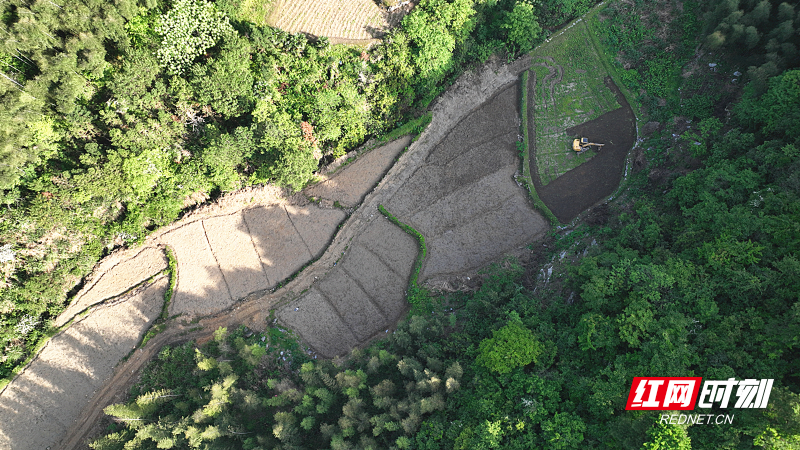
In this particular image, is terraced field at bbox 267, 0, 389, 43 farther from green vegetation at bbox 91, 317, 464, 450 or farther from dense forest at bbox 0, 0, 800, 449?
green vegetation at bbox 91, 317, 464, 450

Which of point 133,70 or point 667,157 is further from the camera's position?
point 667,157

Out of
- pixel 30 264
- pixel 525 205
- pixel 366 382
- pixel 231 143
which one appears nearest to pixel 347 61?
pixel 231 143

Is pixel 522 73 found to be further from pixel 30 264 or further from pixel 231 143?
pixel 30 264

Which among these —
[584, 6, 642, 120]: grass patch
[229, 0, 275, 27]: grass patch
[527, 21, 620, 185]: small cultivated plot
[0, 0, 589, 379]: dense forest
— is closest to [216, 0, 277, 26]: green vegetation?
[229, 0, 275, 27]: grass patch

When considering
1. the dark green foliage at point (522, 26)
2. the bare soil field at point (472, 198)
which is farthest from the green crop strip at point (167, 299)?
the dark green foliage at point (522, 26)

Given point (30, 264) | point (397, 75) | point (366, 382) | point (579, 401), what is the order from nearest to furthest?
point (579, 401)
point (366, 382)
point (30, 264)
point (397, 75)

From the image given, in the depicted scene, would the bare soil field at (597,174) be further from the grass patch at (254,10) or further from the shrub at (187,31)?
the shrub at (187,31)
